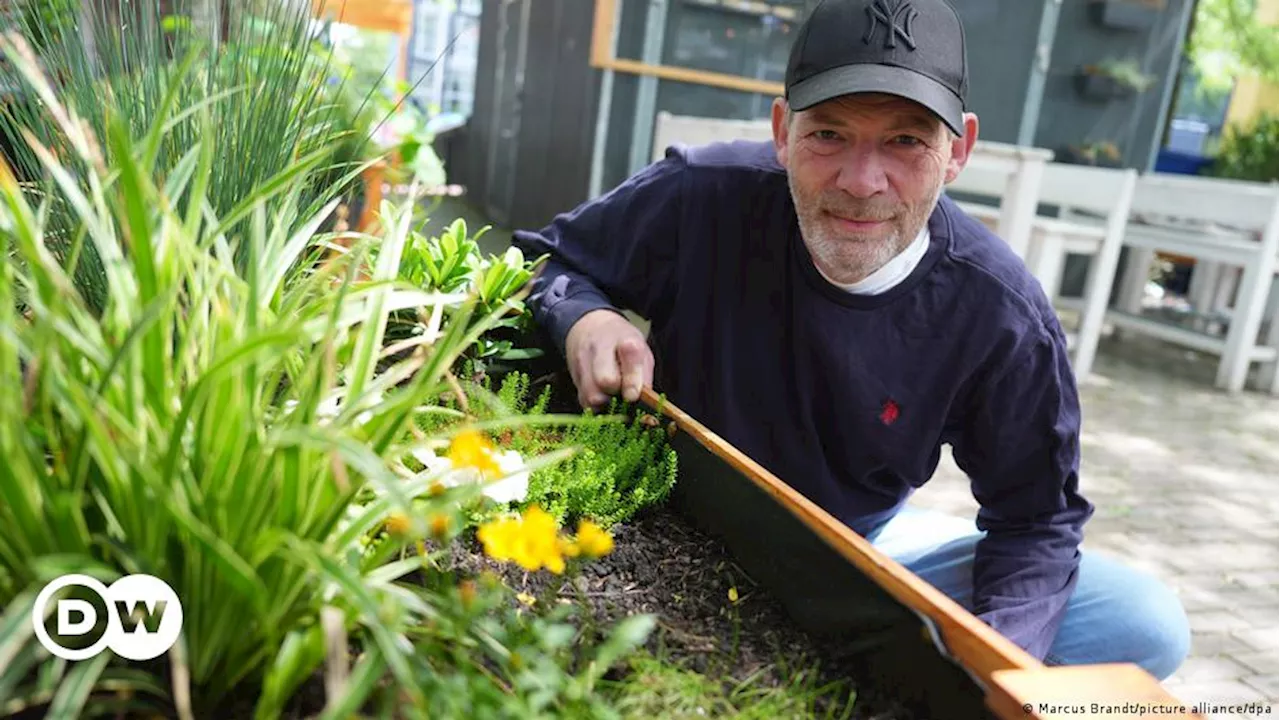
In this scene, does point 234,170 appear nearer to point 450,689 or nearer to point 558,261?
point 558,261

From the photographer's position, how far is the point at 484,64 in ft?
32.8

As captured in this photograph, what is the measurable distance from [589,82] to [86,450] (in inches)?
230

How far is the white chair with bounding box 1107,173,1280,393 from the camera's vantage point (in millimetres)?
5586

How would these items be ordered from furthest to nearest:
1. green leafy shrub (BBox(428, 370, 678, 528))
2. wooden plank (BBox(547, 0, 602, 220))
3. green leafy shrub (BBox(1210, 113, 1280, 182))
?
green leafy shrub (BBox(1210, 113, 1280, 182)) → wooden plank (BBox(547, 0, 602, 220)) → green leafy shrub (BBox(428, 370, 678, 528))

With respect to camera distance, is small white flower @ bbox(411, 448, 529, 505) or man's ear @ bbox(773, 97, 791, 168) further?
man's ear @ bbox(773, 97, 791, 168)

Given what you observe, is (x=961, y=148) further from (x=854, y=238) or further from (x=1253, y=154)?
(x=1253, y=154)

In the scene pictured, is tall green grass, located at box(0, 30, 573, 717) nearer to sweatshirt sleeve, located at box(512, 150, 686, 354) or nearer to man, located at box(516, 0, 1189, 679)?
man, located at box(516, 0, 1189, 679)

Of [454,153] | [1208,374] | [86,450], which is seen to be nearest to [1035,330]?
[86,450]

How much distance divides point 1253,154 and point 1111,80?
206cm

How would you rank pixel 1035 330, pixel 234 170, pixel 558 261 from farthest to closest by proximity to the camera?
1. pixel 558 261
2. pixel 1035 330
3. pixel 234 170

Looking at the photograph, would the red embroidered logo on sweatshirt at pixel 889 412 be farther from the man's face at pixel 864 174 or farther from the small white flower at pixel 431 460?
the small white flower at pixel 431 460

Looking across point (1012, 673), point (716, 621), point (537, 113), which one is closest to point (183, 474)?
point (716, 621)

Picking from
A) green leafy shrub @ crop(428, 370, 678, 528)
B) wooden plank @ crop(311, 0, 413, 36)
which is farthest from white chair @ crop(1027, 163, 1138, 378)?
green leafy shrub @ crop(428, 370, 678, 528)

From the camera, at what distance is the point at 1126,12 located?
716cm
